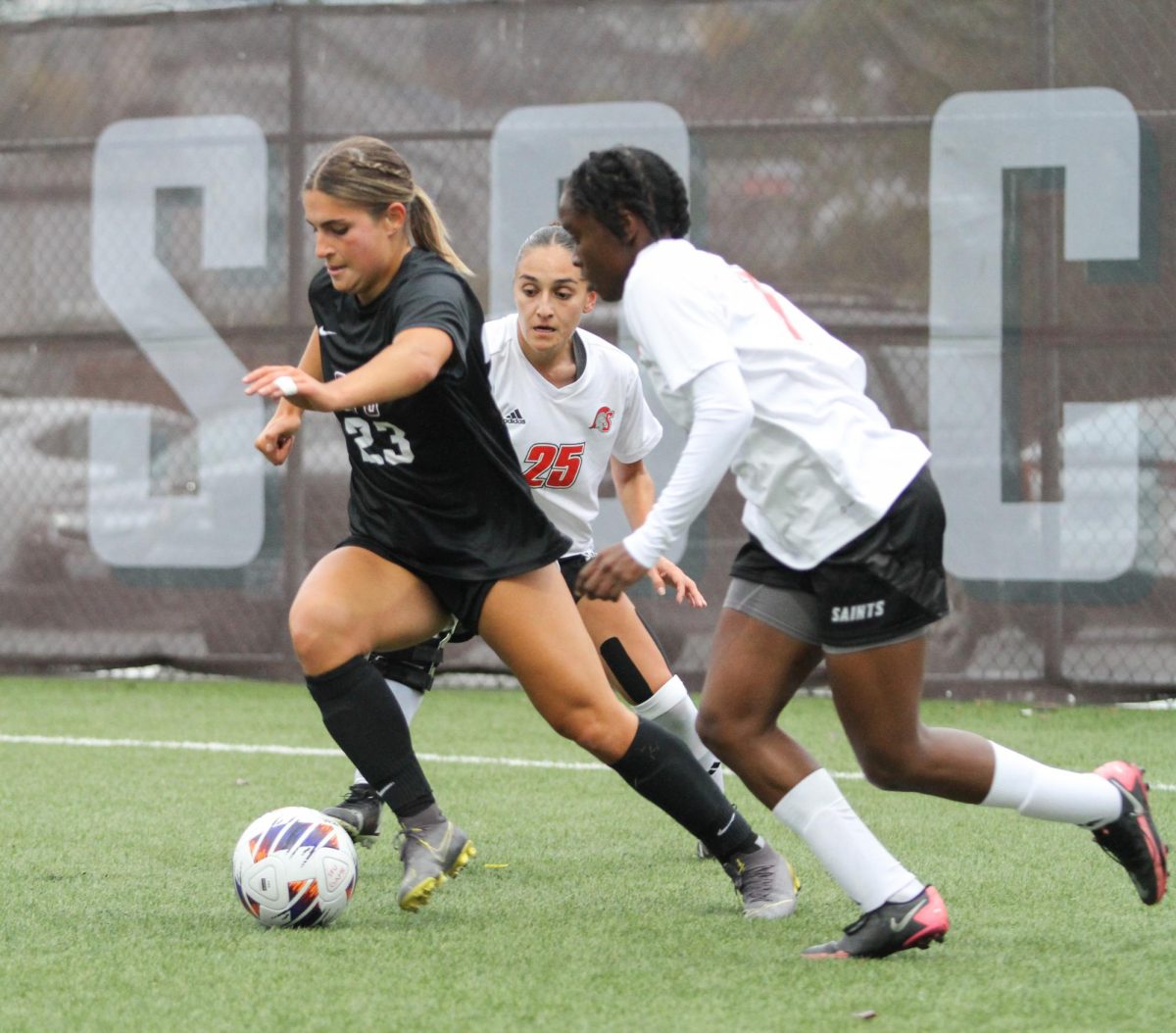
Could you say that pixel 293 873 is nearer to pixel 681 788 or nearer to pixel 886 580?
pixel 681 788

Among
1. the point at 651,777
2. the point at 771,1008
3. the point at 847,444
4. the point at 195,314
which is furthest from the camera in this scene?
the point at 195,314

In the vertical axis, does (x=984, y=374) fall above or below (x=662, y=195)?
below

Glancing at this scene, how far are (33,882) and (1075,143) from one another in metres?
5.95

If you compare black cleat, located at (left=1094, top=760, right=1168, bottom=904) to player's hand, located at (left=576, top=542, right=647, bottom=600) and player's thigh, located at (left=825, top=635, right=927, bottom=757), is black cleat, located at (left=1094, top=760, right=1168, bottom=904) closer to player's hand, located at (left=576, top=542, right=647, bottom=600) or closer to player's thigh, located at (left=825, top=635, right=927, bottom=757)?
player's thigh, located at (left=825, top=635, right=927, bottom=757)

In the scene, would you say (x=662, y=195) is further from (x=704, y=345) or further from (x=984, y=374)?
(x=984, y=374)

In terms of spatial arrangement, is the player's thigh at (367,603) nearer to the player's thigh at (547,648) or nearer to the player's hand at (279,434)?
the player's thigh at (547,648)

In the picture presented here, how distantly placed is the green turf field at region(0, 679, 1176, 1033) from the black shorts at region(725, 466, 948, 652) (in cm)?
71

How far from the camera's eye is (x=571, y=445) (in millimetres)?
5215

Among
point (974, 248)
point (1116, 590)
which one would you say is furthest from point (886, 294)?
point (1116, 590)

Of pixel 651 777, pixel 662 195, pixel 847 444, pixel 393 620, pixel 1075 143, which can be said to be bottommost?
pixel 651 777

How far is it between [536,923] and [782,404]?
4.65 ft

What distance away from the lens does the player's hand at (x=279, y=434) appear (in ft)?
13.8

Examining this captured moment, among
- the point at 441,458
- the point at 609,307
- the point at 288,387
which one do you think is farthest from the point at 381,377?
the point at 609,307

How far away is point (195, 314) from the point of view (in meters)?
9.23
